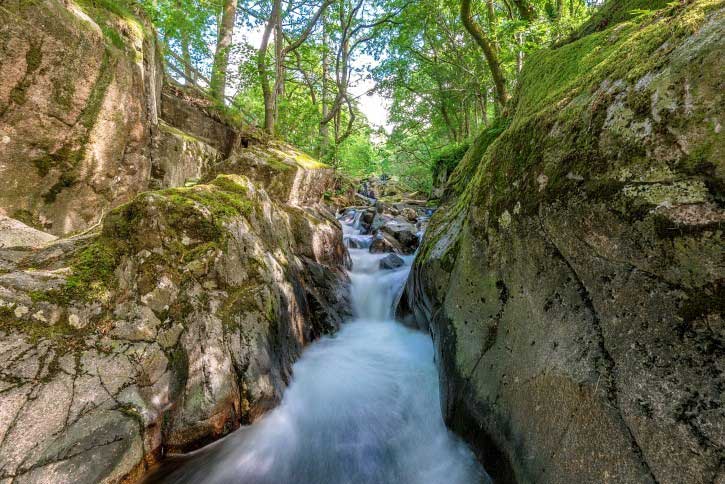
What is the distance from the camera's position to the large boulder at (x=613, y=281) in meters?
1.30

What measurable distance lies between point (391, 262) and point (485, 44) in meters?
6.33

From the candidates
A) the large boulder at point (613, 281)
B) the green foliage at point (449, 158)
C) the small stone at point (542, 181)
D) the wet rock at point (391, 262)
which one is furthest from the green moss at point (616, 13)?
the green foliage at point (449, 158)

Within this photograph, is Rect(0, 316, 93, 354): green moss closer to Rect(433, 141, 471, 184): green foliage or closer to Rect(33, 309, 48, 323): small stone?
Rect(33, 309, 48, 323): small stone

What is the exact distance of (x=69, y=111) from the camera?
4.94 metres

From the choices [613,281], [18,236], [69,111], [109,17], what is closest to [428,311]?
[613,281]

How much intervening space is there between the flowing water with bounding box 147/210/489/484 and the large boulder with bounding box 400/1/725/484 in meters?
0.57

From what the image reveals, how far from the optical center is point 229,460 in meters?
2.57

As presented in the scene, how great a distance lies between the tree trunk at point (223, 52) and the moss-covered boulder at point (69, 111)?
3.53m

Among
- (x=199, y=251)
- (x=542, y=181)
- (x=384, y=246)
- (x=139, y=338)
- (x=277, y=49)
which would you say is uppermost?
(x=277, y=49)

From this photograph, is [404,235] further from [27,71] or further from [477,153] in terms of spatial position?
[27,71]

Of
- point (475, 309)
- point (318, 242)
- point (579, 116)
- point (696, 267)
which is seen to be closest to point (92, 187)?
point (318, 242)

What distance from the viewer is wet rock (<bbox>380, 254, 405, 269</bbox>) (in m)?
7.61

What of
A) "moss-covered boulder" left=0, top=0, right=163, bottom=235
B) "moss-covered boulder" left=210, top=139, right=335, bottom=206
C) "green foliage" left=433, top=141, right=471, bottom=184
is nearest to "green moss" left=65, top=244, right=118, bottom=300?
"moss-covered boulder" left=0, top=0, right=163, bottom=235

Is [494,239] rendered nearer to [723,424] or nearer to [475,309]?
[475,309]
